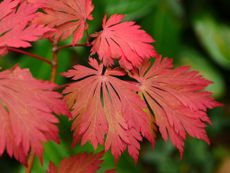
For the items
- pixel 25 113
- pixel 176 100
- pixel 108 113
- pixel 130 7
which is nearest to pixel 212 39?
pixel 130 7

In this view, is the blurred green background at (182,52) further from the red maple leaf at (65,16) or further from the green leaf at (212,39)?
the red maple leaf at (65,16)

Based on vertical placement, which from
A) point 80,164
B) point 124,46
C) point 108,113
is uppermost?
point 124,46

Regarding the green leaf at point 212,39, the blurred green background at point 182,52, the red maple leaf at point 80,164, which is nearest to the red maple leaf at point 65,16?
the red maple leaf at point 80,164

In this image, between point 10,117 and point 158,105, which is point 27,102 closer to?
→ point 10,117

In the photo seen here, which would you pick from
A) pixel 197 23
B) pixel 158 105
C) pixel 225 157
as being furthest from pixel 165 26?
pixel 158 105

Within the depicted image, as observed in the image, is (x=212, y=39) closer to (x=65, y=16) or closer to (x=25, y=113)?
(x=65, y=16)
